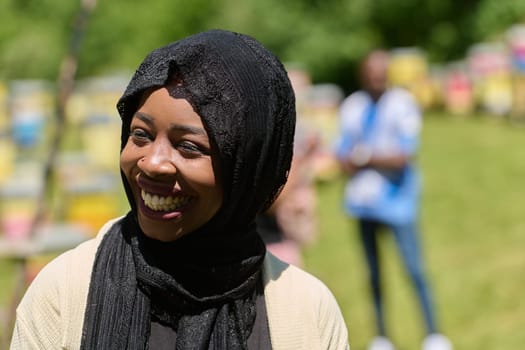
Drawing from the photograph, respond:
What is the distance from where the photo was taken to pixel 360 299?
6.68m

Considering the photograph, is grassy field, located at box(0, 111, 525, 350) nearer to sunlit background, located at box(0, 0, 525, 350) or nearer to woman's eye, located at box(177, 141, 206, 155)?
sunlit background, located at box(0, 0, 525, 350)

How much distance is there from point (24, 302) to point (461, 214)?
7.91 m

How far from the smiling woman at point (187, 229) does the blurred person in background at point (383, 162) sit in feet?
10.8

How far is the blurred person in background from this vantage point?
16.4 feet

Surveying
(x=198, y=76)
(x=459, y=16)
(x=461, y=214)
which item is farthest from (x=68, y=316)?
(x=459, y=16)

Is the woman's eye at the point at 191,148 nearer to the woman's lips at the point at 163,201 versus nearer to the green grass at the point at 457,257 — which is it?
the woman's lips at the point at 163,201

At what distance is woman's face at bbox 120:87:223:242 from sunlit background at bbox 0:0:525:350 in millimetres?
1873

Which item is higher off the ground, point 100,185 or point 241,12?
point 241,12

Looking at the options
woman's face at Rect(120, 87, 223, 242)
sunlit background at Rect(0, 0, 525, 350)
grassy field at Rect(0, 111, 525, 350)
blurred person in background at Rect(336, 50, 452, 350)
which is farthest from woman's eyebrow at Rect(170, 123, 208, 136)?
grassy field at Rect(0, 111, 525, 350)

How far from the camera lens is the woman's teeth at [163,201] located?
169cm

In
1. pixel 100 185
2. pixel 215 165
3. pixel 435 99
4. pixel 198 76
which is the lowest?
pixel 215 165

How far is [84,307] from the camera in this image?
169 cm

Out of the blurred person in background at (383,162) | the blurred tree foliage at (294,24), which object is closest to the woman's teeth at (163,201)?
the blurred person in background at (383,162)

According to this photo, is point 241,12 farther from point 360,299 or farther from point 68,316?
point 68,316
